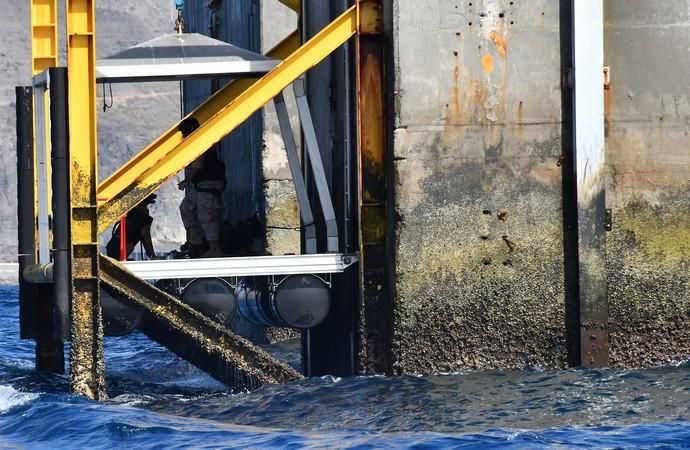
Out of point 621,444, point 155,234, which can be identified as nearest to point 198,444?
point 621,444

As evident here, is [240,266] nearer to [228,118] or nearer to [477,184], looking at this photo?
[228,118]

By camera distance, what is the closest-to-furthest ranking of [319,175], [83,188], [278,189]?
[83,188] → [319,175] → [278,189]

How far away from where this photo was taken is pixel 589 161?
1158 cm

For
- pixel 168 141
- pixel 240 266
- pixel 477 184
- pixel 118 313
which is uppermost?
pixel 168 141

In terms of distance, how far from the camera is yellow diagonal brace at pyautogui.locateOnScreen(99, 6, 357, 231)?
11.5 metres

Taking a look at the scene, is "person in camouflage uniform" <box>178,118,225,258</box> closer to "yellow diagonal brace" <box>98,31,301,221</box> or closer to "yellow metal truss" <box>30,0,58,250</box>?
"yellow diagonal brace" <box>98,31,301,221</box>

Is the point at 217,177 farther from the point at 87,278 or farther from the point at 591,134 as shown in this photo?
the point at 591,134

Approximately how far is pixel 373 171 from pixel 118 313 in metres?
2.39

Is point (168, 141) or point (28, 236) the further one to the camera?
point (28, 236)

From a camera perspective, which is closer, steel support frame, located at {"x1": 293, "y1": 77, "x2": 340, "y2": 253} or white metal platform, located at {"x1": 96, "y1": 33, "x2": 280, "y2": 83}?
steel support frame, located at {"x1": 293, "y1": 77, "x2": 340, "y2": 253}

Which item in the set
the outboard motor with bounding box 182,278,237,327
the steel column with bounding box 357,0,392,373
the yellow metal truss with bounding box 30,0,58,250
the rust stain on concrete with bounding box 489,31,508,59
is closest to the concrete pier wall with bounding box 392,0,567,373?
the rust stain on concrete with bounding box 489,31,508,59

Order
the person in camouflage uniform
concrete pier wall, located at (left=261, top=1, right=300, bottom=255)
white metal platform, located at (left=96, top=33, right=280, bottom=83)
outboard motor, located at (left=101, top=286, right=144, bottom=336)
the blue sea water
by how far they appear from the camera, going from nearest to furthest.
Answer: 1. the blue sea water
2. outboard motor, located at (left=101, top=286, right=144, bottom=336)
3. white metal platform, located at (left=96, top=33, right=280, bottom=83)
4. the person in camouflage uniform
5. concrete pier wall, located at (left=261, top=1, right=300, bottom=255)

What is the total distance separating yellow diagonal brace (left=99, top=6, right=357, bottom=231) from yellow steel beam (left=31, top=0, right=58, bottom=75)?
1396mm

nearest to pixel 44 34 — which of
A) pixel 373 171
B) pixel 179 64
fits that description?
pixel 179 64
